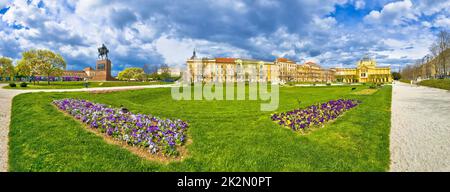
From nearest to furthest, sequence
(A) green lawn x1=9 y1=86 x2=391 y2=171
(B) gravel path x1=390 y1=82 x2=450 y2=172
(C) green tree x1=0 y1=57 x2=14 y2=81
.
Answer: (A) green lawn x1=9 y1=86 x2=391 y2=171 → (B) gravel path x1=390 y1=82 x2=450 y2=172 → (C) green tree x1=0 y1=57 x2=14 y2=81

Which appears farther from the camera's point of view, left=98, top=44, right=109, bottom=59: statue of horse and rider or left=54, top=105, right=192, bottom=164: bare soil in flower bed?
left=98, top=44, right=109, bottom=59: statue of horse and rider

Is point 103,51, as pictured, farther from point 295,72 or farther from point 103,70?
point 295,72

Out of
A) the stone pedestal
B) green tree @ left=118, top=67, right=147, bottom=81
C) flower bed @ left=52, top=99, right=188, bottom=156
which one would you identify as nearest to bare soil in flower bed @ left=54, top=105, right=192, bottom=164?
flower bed @ left=52, top=99, right=188, bottom=156

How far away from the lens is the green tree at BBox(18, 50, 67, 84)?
4300 centimetres

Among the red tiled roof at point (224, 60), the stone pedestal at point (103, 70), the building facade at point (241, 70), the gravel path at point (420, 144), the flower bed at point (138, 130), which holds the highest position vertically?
the red tiled roof at point (224, 60)

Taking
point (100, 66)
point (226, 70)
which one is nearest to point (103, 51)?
point (100, 66)

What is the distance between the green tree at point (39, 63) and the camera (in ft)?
141

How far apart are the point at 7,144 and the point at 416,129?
A: 51.5 ft

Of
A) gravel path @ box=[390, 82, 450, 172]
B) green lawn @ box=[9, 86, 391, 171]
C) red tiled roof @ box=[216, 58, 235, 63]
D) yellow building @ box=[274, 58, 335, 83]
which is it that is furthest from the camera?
yellow building @ box=[274, 58, 335, 83]

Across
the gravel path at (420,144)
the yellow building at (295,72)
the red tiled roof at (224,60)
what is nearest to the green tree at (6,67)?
the red tiled roof at (224,60)

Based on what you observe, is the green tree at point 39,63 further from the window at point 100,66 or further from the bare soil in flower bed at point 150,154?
the bare soil in flower bed at point 150,154

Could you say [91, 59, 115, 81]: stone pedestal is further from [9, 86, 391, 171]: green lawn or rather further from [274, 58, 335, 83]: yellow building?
[274, 58, 335, 83]: yellow building
